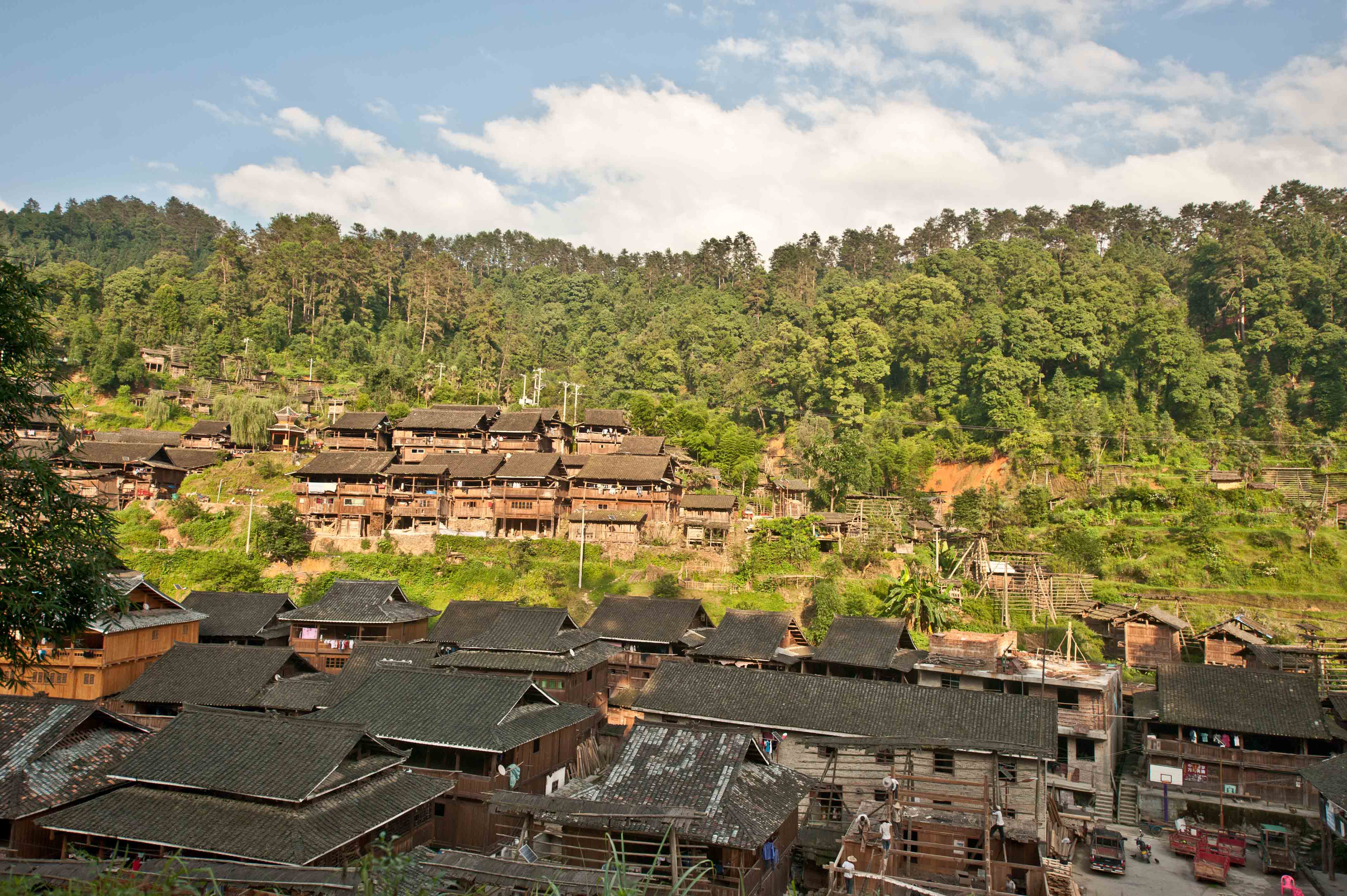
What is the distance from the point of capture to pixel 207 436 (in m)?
55.5

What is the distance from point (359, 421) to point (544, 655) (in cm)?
3221

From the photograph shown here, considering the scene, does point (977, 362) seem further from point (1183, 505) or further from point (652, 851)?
point (652, 851)

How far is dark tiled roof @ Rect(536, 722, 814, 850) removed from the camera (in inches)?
605

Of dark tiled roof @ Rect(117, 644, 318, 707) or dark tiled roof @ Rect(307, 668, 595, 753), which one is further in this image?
dark tiled roof @ Rect(117, 644, 318, 707)

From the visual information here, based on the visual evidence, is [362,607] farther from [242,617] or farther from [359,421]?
[359,421]

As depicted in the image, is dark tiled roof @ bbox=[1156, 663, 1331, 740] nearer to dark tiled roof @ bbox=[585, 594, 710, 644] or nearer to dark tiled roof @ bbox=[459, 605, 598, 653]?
dark tiled roof @ bbox=[585, 594, 710, 644]

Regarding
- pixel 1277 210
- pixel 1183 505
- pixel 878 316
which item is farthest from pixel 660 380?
pixel 1277 210

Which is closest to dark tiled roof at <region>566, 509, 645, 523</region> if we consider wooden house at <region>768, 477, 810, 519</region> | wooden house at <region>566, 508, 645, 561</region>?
wooden house at <region>566, 508, 645, 561</region>

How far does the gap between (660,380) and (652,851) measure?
179 feet

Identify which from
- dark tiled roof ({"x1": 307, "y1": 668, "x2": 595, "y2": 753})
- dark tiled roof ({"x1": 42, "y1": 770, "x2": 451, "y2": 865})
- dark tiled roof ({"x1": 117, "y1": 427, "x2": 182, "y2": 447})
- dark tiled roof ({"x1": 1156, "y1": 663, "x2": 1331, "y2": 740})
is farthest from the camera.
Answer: dark tiled roof ({"x1": 117, "y1": 427, "x2": 182, "y2": 447})

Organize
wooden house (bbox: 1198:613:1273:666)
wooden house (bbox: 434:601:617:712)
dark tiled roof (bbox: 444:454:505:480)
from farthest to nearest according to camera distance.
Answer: dark tiled roof (bbox: 444:454:505:480), wooden house (bbox: 1198:613:1273:666), wooden house (bbox: 434:601:617:712)

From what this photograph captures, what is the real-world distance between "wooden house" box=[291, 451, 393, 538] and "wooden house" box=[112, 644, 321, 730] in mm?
18980

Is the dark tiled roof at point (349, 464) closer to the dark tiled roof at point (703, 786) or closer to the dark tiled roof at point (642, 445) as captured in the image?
the dark tiled roof at point (642, 445)

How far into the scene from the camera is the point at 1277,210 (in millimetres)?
62375
